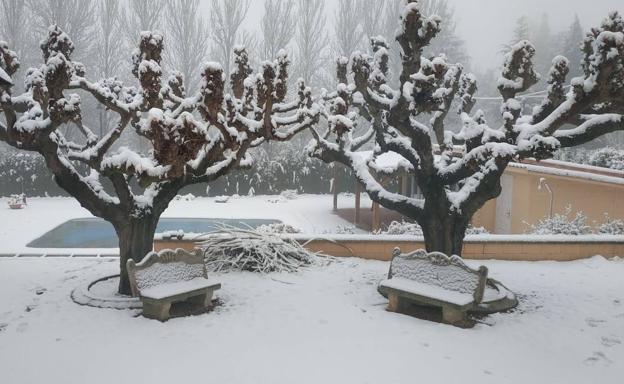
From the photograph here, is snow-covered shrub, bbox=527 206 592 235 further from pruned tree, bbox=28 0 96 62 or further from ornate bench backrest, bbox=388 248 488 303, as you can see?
pruned tree, bbox=28 0 96 62

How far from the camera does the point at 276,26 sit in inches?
1341

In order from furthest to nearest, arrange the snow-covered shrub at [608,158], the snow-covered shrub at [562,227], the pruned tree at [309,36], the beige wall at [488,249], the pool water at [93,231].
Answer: the pruned tree at [309,36]
the snow-covered shrub at [608,158]
the pool water at [93,231]
the snow-covered shrub at [562,227]
the beige wall at [488,249]

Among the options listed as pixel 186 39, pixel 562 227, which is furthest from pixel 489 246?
pixel 186 39

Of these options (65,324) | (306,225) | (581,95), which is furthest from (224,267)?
(306,225)

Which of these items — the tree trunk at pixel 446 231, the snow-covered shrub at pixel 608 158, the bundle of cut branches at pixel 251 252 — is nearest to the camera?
the tree trunk at pixel 446 231

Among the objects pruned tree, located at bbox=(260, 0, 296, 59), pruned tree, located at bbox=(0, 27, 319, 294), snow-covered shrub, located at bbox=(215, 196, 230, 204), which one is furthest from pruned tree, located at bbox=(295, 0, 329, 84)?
pruned tree, located at bbox=(0, 27, 319, 294)

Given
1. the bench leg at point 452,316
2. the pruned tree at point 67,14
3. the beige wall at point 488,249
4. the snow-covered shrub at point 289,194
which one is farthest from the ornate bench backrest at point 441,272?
the pruned tree at point 67,14

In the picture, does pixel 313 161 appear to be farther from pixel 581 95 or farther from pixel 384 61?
pixel 581 95

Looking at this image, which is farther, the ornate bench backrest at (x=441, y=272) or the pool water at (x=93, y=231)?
the pool water at (x=93, y=231)

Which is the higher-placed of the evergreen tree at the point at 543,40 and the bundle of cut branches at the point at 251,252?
the evergreen tree at the point at 543,40

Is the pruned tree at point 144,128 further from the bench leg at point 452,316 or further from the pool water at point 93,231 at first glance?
the pool water at point 93,231

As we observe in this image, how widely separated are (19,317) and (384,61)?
635cm

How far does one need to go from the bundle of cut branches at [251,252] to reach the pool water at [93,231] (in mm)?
3469

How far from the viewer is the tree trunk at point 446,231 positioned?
7.76m
